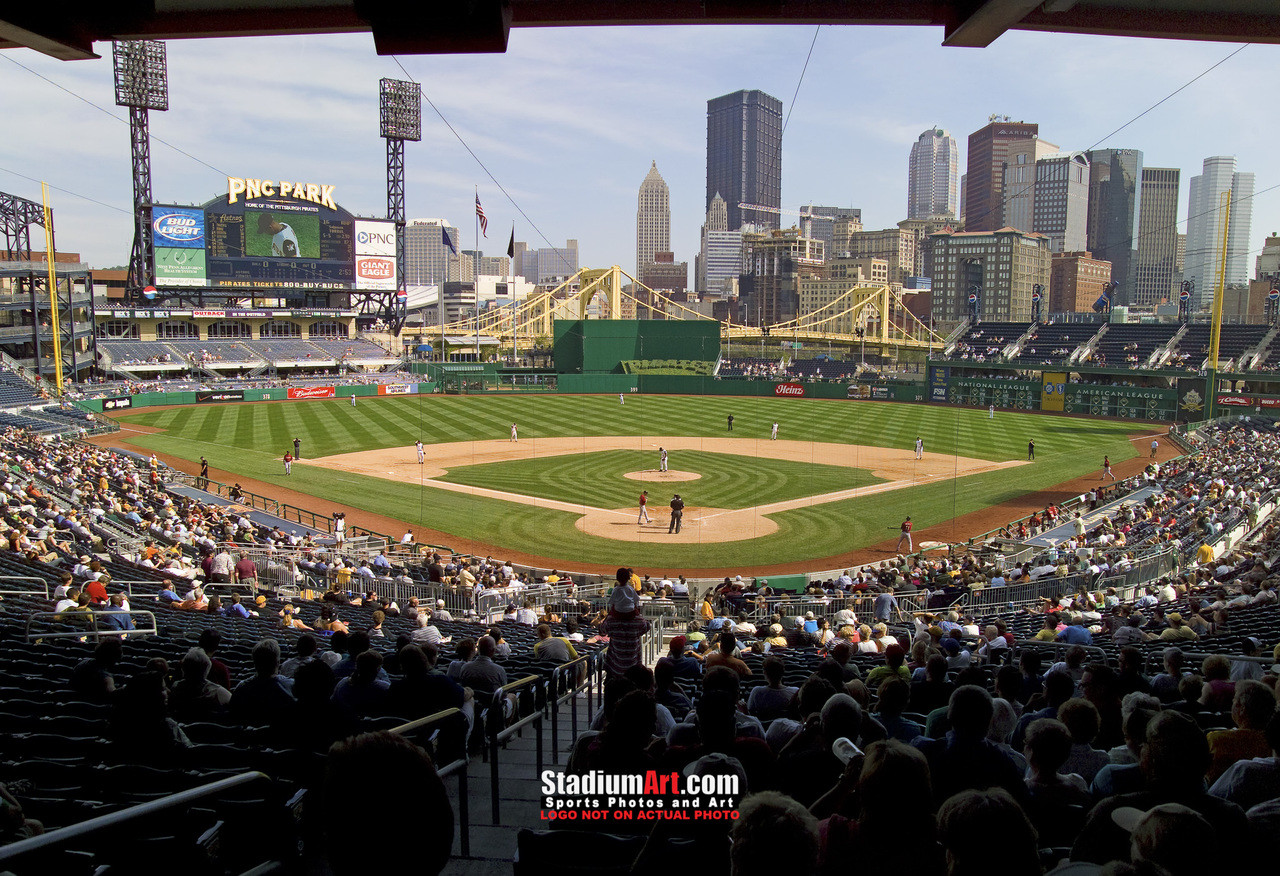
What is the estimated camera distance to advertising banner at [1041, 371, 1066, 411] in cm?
6494

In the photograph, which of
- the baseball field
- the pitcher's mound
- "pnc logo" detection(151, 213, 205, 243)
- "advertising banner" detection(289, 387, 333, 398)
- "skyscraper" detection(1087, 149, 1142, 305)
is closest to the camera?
the baseball field

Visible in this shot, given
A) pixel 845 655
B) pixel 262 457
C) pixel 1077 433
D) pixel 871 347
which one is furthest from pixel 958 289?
pixel 845 655

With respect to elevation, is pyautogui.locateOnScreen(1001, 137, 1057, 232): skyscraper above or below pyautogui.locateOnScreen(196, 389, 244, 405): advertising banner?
above

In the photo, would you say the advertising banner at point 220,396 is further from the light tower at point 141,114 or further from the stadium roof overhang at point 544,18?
the stadium roof overhang at point 544,18

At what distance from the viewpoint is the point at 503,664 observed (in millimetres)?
8102

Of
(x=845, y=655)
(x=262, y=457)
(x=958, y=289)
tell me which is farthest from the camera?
(x=958, y=289)

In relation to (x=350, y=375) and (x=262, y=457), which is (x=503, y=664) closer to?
Answer: (x=262, y=457)

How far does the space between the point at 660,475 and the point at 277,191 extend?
6427 centimetres

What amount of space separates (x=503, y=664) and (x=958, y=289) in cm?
17729

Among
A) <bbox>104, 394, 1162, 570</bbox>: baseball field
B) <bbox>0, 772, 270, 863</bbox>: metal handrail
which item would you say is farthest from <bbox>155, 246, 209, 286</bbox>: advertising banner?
<bbox>0, 772, 270, 863</bbox>: metal handrail

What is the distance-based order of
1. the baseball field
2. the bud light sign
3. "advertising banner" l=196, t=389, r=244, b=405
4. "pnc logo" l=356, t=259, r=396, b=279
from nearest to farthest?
1. the baseball field
2. "advertising banner" l=196, t=389, r=244, b=405
3. the bud light sign
4. "pnc logo" l=356, t=259, r=396, b=279

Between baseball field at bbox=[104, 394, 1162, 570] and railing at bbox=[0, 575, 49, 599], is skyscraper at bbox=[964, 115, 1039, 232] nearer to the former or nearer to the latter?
baseball field at bbox=[104, 394, 1162, 570]

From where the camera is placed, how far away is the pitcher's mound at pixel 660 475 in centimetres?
3397

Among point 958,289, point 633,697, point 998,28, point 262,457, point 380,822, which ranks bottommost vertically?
point 262,457
